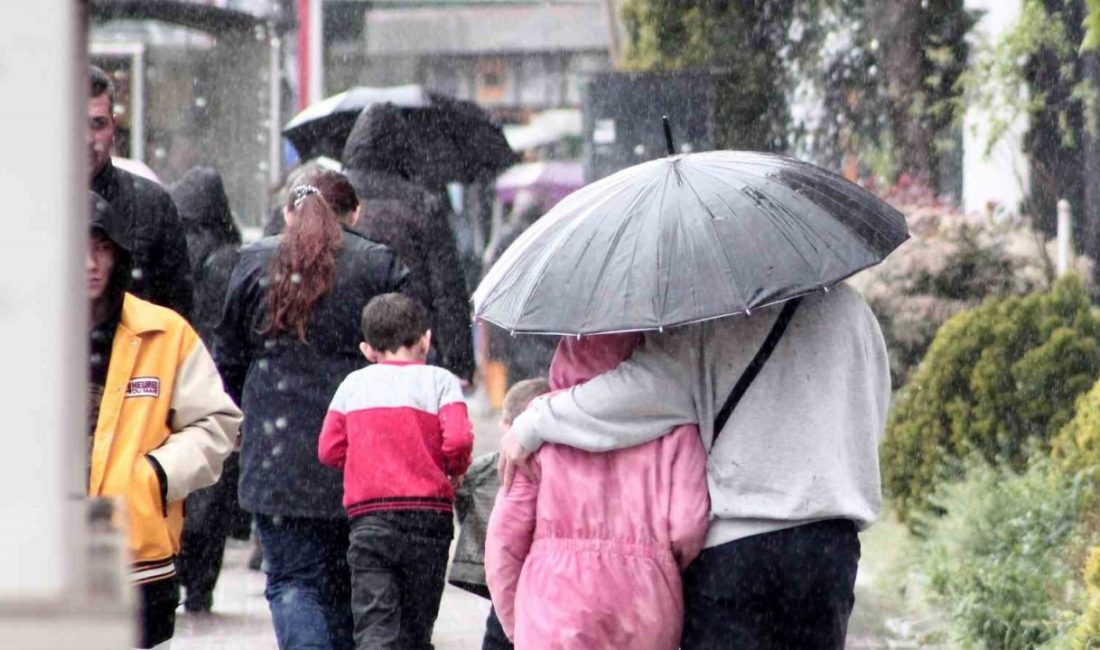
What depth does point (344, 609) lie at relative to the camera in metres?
6.33

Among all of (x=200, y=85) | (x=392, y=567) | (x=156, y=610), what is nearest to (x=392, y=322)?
(x=392, y=567)

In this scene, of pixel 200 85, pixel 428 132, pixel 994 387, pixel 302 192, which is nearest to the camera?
pixel 302 192

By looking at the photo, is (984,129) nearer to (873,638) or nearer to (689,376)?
(873,638)

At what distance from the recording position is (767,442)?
3.87 m

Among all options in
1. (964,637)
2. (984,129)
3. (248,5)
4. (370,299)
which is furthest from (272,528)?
(248,5)

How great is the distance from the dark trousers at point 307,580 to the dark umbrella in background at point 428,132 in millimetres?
3562

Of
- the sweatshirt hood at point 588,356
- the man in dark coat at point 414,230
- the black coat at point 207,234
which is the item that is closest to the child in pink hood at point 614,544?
the sweatshirt hood at point 588,356

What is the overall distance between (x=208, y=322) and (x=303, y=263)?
2.67 meters

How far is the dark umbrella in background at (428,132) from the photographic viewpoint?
10.3 meters

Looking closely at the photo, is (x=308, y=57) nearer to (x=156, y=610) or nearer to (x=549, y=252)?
(x=156, y=610)

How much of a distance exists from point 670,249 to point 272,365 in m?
2.61

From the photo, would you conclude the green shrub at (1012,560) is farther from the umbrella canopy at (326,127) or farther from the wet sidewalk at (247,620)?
the umbrella canopy at (326,127)

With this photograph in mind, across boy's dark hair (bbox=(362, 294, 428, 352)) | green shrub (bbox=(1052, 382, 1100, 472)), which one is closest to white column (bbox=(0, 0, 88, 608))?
boy's dark hair (bbox=(362, 294, 428, 352))

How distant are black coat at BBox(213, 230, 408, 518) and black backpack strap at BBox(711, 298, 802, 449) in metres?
2.53
